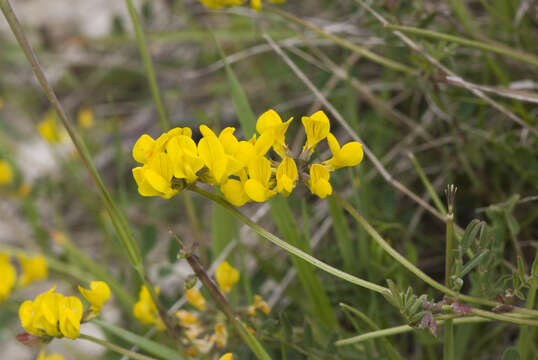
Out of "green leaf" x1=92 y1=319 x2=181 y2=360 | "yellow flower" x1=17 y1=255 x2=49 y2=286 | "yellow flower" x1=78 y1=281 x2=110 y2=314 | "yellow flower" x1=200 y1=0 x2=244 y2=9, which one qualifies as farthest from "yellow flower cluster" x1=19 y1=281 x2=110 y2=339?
"yellow flower" x1=17 y1=255 x2=49 y2=286

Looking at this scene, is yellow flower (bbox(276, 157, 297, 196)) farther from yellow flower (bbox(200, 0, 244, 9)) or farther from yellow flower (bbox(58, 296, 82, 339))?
yellow flower (bbox(200, 0, 244, 9))

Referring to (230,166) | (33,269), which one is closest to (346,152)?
(230,166)

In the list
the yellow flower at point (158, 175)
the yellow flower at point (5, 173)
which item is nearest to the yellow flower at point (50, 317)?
the yellow flower at point (158, 175)

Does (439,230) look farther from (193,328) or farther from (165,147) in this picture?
(165,147)

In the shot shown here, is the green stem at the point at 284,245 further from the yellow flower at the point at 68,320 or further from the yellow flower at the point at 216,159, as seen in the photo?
the yellow flower at the point at 68,320

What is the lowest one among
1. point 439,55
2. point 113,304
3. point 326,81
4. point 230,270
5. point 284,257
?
point 113,304

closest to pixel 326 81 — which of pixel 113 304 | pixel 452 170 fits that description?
pixel 452 170
